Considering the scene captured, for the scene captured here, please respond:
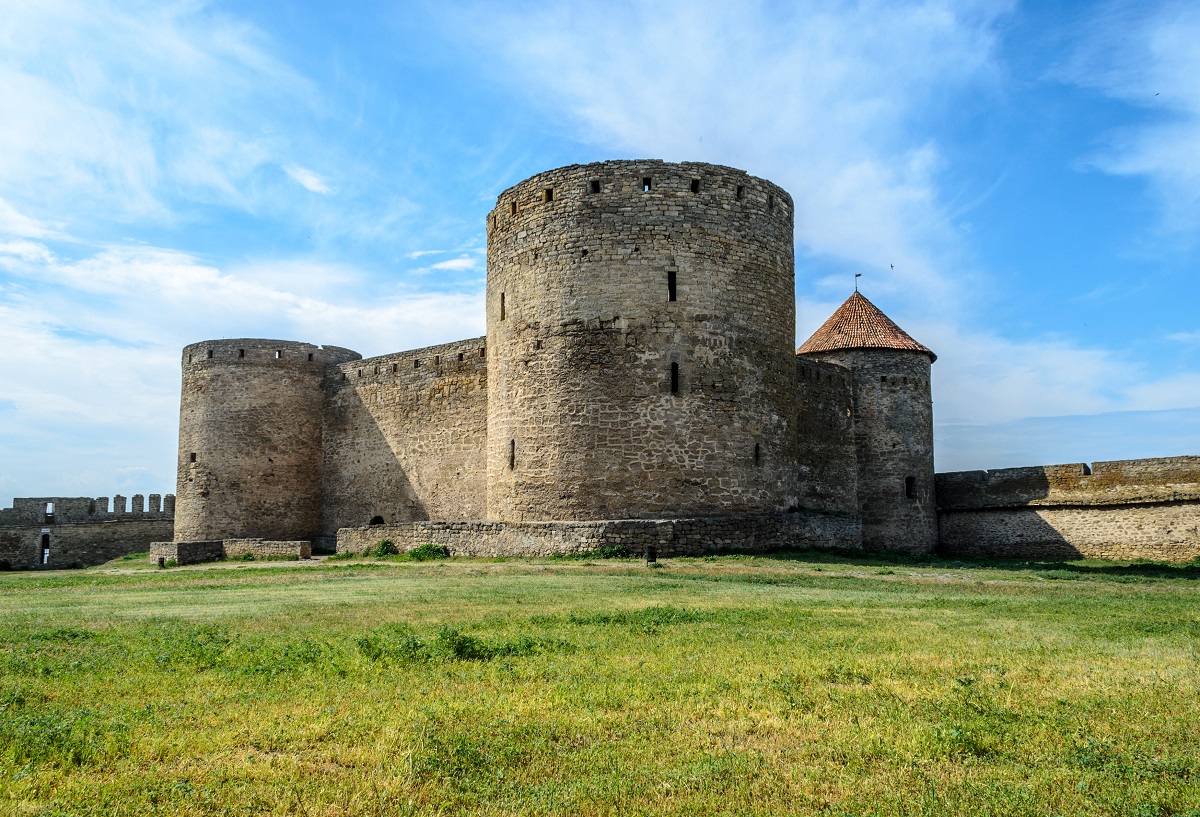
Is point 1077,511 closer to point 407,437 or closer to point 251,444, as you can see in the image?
point 407,437

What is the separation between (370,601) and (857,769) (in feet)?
24.9

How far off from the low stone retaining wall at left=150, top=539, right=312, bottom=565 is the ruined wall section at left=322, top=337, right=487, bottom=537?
320 cm

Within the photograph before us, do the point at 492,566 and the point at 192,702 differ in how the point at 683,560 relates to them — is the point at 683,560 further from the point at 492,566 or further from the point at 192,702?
the point at 192,702

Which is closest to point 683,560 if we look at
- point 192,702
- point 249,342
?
point 192,702

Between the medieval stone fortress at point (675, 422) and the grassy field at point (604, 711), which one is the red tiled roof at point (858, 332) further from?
the grassy field at point (604, 711)

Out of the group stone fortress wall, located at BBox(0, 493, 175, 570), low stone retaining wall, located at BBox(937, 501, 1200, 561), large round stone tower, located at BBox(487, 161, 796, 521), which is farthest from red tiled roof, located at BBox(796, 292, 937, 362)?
stone fortress wall, located at BBox(0, 493, 175, 570)

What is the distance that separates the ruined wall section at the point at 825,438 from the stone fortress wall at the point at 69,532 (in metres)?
24.4

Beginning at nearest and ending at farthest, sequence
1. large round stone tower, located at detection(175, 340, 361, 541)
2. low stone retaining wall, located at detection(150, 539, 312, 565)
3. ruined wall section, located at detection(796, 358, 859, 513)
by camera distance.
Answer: low stone retaining wall, located at detection(150, 539, 312, 565) → ruined wall section, located at detection(796, 358, 859, 513) → large round stone tower, located at detection(175, 340, 361, 541)

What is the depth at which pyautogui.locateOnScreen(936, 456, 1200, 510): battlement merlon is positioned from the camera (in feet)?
75.7

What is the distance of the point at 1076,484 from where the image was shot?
81.7 ft

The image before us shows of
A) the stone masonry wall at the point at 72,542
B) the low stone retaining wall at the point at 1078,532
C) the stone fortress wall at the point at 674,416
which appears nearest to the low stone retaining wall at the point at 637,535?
the stone fortress wall at the point at 674,416

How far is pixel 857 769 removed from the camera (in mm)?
4281

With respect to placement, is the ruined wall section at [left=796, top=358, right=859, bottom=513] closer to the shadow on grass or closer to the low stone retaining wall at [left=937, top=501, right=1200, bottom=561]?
the low stone retaining wall at [left=937, top=501, right=1200, bottom=561]

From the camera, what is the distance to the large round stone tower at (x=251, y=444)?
92.9 ft
